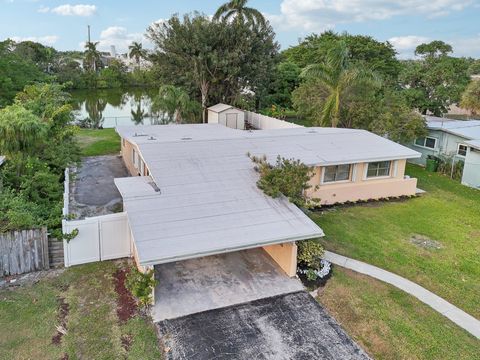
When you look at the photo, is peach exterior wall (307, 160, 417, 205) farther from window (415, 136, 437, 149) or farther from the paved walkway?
window (415, 136, 437, 149)

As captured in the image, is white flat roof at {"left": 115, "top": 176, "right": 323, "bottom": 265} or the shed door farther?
the shed door

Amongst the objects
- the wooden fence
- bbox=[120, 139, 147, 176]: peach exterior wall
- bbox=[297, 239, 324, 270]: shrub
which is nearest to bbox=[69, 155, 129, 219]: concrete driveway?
bbox=[120, 139, 147, 176]: peach exterior wall

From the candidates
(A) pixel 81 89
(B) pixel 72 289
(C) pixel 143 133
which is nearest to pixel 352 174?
(C) pixel 143 133

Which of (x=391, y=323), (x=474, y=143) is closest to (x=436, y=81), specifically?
(x=474, y=143)

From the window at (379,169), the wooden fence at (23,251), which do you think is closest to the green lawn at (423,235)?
the window at (379,169)

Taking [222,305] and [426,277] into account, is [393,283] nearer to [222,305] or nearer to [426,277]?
[426,277]

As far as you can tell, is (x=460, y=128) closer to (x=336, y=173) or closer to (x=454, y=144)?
(x=454, y=144)

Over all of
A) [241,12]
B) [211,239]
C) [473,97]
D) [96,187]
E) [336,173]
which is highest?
[241,12]
